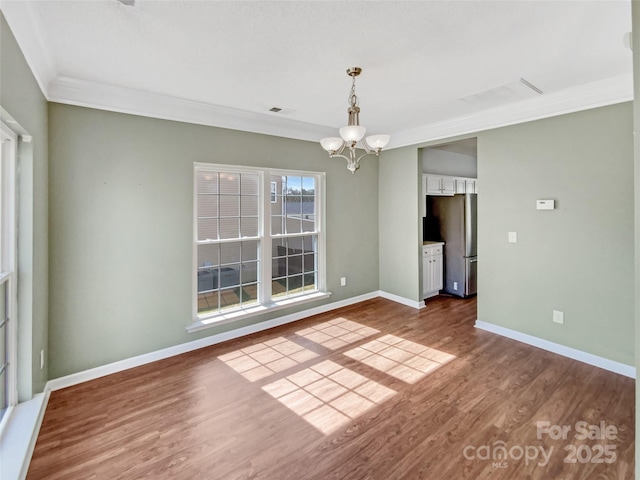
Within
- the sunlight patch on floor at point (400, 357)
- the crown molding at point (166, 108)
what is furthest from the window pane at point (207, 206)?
A: the sunlight patch on floor at point (400, 357)

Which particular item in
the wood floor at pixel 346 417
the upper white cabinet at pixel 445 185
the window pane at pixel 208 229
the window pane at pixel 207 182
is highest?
the upper white cabinet at pixel 445 185

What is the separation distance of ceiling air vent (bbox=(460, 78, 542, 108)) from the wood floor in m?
2.66

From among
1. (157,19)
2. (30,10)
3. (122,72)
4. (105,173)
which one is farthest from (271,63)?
(105,173)

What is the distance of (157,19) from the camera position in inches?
74.9

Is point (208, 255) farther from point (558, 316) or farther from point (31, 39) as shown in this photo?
point (558, 316)

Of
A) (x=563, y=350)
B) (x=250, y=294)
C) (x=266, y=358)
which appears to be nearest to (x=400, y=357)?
(x=266, y=358)

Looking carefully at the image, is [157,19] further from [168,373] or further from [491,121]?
[491,121]

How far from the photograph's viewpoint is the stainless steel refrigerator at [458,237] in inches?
202

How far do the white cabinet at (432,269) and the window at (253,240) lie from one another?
1.72 m

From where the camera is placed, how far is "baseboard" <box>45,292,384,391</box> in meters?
2.82

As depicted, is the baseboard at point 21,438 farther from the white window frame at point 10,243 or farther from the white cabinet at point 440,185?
the white cabinet at point 440,185

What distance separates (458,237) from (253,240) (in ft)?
11.0

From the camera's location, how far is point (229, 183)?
377 cm

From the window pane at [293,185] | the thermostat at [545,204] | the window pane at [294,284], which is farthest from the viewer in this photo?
the window pane at [294,284]
